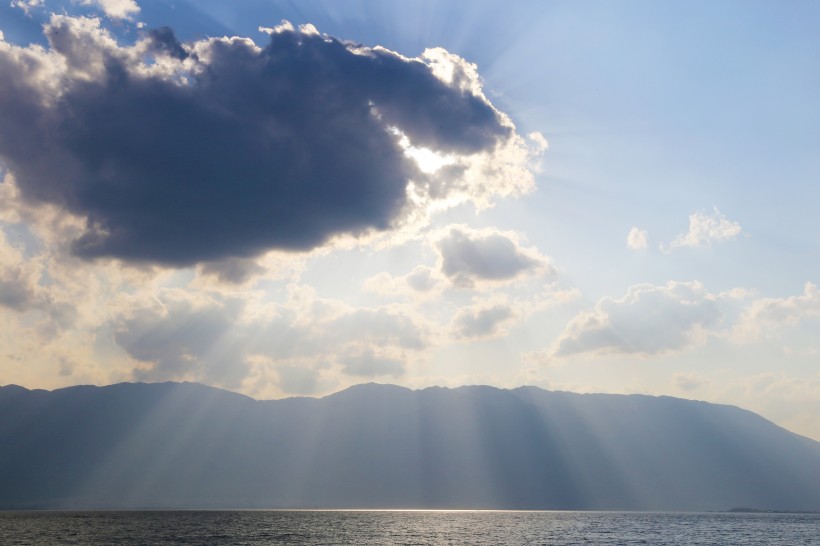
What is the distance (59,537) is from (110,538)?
14.3 m

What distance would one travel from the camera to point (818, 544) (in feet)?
544

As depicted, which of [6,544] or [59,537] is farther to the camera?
[59,537]

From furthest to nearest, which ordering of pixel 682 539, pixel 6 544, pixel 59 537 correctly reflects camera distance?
pixel 682 539
pixel 59 537
pixel 6 544

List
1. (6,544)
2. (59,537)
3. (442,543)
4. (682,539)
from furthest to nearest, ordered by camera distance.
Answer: (682,539)
(59,537)
(442,543)
(6,544)

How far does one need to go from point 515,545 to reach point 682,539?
2369 inches

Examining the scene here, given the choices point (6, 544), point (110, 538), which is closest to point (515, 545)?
point (110, 538)

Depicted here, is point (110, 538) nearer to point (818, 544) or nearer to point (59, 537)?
point (59, 537)

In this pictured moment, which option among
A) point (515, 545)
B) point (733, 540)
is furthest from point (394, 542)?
point (733, 540)

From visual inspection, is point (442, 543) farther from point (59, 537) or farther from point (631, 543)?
point (59, 537)

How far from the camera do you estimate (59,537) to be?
163750mm

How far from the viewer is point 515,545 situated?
14600 centimetres

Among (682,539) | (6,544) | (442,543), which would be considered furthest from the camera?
(682,539)

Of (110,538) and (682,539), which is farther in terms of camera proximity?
(682,539)

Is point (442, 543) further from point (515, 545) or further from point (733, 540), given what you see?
point (733, 540)
